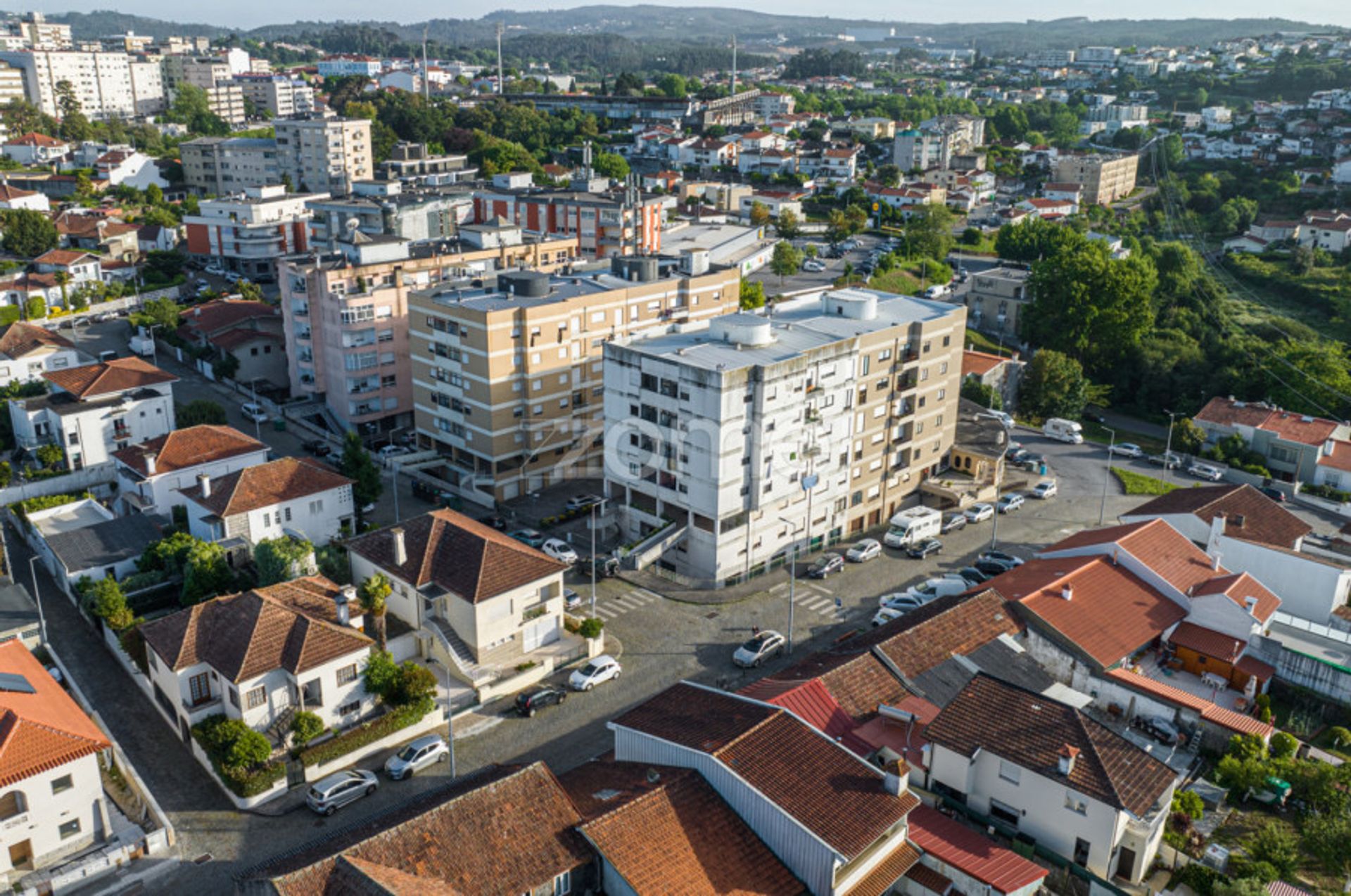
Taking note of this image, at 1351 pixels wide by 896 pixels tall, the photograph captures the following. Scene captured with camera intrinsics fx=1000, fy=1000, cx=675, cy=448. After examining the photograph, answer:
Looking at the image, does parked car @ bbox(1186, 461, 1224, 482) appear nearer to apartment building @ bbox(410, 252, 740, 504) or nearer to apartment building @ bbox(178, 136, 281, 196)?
apartment building @ bbox(410, 252, 740, 504)

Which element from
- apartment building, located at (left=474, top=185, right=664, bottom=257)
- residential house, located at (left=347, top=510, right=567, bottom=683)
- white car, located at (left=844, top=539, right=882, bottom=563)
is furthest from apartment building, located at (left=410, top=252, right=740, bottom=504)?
apartment building, located at (left=474, top=185, right=664, bottom=257)

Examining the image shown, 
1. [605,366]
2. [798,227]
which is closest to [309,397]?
[605,366]

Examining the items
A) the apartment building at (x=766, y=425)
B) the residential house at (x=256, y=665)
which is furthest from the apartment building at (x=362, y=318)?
the residential house at (x=256, y=665)

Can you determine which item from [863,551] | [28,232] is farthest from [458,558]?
[28,232]

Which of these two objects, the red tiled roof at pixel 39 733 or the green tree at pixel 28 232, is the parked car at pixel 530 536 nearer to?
the red tiled roof at pixel 39 733

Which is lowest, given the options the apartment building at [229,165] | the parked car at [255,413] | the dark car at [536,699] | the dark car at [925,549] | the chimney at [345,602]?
the dark car at [925,549]

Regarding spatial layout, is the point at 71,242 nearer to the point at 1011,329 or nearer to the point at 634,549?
the point at 634,549
